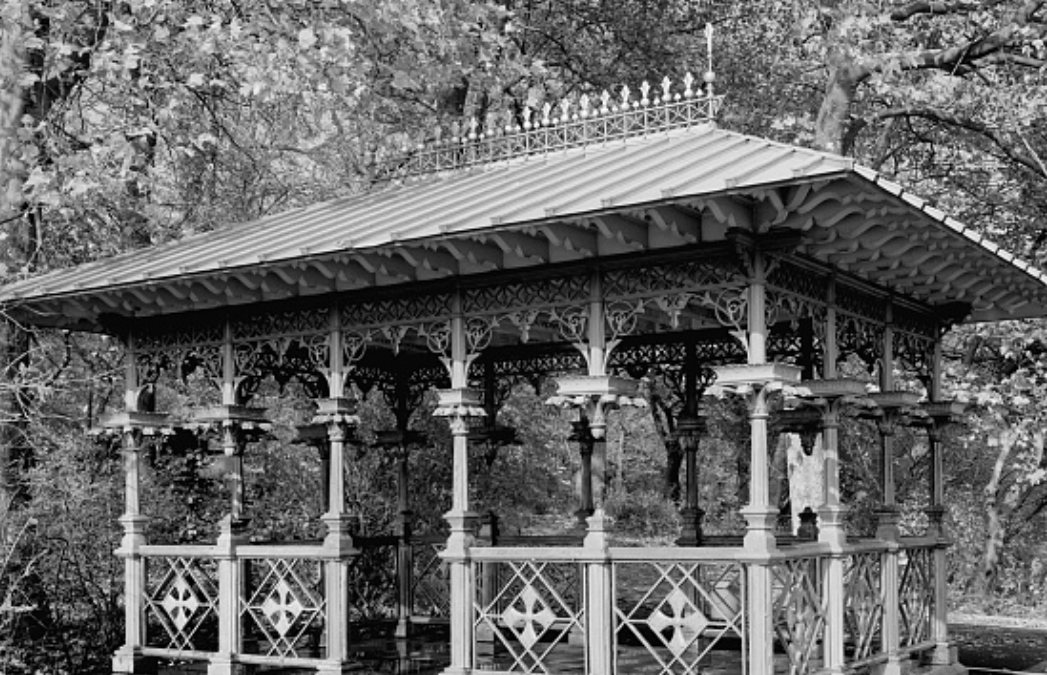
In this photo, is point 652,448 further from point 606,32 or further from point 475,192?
point 475,192

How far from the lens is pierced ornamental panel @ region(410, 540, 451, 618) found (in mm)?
15141

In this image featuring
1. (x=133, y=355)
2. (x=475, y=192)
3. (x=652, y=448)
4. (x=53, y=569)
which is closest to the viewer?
(x=475, y=192)

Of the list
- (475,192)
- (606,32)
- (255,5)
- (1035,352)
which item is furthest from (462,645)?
(606,32)

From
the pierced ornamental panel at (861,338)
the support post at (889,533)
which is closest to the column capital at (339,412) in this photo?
the pierced ornamental panel at (861,338)

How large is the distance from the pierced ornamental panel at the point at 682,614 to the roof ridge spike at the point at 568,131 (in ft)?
13.0

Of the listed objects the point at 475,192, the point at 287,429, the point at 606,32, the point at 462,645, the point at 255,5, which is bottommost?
the point at 462,645

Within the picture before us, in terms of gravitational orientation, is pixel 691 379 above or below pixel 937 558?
above

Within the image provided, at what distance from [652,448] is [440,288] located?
24721 mm

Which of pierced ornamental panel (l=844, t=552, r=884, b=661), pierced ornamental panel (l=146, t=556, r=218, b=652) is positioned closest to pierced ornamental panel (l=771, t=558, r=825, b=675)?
pierced ornamental panel (l=844, t=552, r=884, b=661)

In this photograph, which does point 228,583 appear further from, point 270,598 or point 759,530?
point 759,530

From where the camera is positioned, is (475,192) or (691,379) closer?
(475,192)

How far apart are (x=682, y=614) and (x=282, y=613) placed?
3.51m

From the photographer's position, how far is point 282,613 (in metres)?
11.6

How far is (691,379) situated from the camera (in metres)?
13.7
